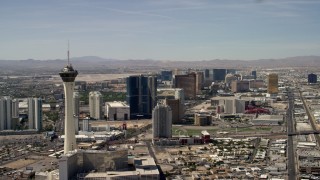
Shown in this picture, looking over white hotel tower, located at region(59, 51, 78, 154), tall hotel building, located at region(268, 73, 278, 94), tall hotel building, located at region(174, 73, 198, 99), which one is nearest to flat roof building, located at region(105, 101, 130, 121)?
tall hotel building, located at region(174, 73, 198, 99)

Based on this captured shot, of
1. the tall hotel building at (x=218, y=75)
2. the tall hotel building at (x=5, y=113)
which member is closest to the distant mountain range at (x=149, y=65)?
the tall hotel building at (x=218, y=75)

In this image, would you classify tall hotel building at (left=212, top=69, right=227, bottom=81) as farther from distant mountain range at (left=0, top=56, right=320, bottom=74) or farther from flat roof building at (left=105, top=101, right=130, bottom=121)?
distant mountain range at (left=0, top=56, right=320, bottom=74)

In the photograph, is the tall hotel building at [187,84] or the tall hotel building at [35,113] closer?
the tall hotel building at [35,113]

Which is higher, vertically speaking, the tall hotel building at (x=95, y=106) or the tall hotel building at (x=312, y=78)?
the tall hotel building at (x=312, y=78)

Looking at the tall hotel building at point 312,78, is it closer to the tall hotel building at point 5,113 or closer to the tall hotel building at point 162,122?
the tall hotel building at point 162,122

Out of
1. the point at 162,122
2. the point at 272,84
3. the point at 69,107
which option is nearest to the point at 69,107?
the point at 69,107

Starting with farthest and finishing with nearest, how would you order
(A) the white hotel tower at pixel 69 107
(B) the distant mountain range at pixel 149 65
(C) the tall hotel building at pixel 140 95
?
1. (B) the distant mountain range at pixel 149 65
2. (C) the tall hotel building at pixel 140 95
3. (A) the white hotel tower at pixel 69 107

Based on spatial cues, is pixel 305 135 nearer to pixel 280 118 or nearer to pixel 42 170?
pixel 280 118

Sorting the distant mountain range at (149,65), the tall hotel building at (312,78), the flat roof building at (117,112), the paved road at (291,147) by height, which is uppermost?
the distant mountain range at (149,65)
